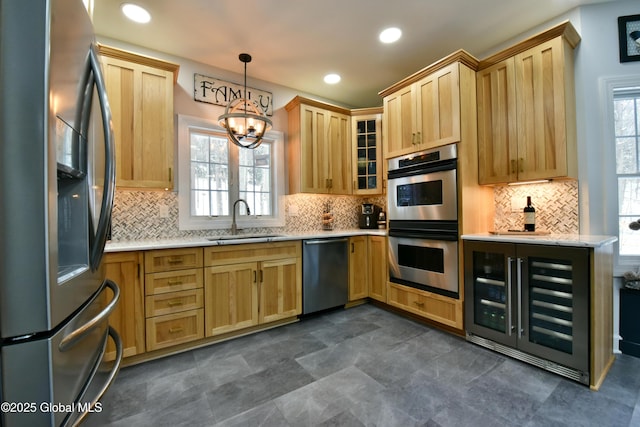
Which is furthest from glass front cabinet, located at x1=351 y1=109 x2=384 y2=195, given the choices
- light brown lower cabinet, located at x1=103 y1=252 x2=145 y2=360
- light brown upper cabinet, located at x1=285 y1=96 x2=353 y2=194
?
light brown lower cabinet, located at x1=103 y1=252 x2=145 y2=360

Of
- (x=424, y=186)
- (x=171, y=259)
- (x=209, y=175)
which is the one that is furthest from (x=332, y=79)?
(x=171, y=259)

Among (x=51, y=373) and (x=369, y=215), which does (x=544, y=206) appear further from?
(x=51, y=373)

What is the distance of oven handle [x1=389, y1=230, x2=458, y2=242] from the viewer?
102 inches

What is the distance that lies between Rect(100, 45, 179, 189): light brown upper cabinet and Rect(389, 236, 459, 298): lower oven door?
247cm

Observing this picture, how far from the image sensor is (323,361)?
7.20 feet

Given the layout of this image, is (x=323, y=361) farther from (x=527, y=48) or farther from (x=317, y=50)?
(x=527, y=48)

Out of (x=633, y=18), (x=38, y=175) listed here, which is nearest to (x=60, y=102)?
(x=38, y=175)

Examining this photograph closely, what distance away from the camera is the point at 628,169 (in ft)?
7.77

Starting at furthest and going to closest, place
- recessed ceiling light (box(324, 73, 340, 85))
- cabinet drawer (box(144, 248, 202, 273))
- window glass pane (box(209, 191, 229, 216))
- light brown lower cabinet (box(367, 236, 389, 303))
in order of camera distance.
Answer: recessed ceiling light (box(324, 73, 340, 85)) → light brown lower cabinet (box(367, 236, 389, 303)) → window glass pane (box(209, 191, 229, 216)) → cabinet drawer (box(144, 248, 202, 273))

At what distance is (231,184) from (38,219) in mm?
2767

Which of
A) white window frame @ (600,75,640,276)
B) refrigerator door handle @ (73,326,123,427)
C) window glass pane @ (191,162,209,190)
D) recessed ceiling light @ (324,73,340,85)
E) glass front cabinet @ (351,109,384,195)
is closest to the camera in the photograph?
refrigerator door handle @ (73,326,123,427)

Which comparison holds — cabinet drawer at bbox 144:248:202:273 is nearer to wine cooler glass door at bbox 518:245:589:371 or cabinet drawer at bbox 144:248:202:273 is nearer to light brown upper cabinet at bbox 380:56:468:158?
light brown upper cabinet at bbox 380:56:468:158

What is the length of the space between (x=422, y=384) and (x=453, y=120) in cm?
222

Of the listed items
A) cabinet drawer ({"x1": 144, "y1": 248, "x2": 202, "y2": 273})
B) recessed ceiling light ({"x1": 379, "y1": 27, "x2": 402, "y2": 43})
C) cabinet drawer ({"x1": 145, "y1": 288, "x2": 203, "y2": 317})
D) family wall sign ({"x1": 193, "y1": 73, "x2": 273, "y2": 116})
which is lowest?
cabinet drawer ({"x1": 145, "y1": 288, "x2": 203, "y2": 317})
